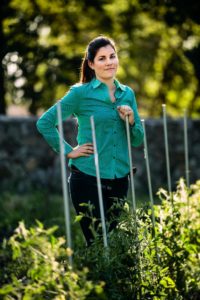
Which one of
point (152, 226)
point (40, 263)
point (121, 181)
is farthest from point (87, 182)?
point (40, 263)

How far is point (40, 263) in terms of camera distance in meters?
A: 2.98

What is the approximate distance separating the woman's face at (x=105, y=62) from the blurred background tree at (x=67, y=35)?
538 cm

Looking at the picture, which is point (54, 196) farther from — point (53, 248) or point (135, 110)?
point (53, 248)

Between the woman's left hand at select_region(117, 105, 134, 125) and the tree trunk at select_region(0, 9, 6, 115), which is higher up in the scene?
the tree trunk at select_region(0, 9, 6, 115)

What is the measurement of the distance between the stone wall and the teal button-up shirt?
5054mm

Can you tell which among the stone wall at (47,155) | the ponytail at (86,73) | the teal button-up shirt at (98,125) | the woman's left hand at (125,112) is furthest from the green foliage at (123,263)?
the stone wall at (47,155)

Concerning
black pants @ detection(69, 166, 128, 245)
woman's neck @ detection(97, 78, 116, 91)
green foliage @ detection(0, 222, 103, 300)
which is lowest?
green foliage @ detection(0, 222, 103, 300)

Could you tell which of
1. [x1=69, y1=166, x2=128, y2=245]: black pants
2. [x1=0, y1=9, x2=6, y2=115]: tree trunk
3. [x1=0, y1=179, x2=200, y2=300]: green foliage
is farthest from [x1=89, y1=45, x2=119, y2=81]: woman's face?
[x1=0, y1=9, x2=6, y2=115]: tree trunk

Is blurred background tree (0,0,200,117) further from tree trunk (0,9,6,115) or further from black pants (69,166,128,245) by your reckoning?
black pants (69,166,128,245)

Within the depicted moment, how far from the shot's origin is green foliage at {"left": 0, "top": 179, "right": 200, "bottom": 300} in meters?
2.87

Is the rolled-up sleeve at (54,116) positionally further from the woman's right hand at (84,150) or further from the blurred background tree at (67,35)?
the blurred background tree at (67,35)

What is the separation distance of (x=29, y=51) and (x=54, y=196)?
245 centimetres

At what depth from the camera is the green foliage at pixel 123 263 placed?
2867 millimetres

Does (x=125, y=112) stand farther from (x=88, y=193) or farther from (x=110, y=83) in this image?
(x=88, y=193)
